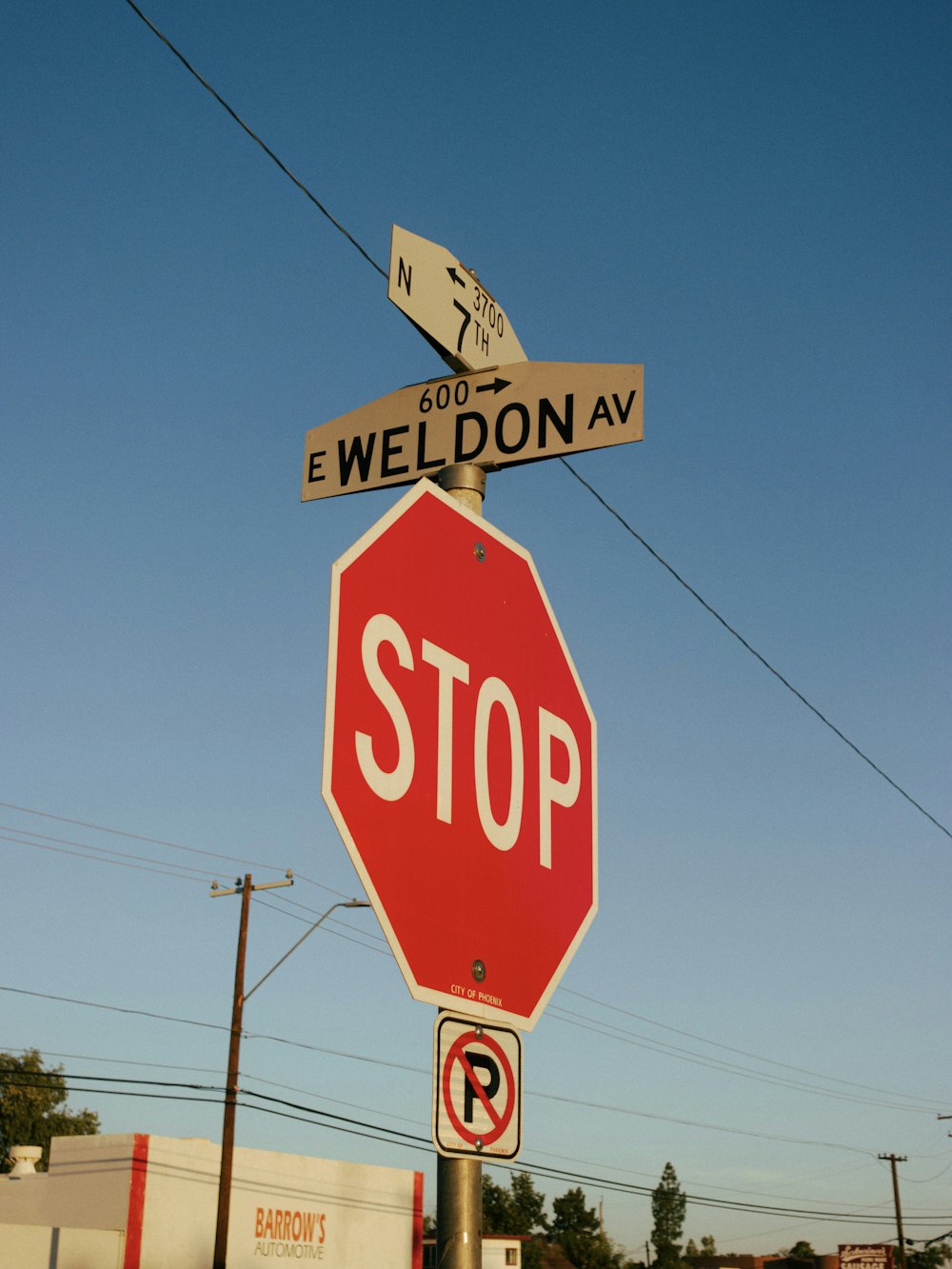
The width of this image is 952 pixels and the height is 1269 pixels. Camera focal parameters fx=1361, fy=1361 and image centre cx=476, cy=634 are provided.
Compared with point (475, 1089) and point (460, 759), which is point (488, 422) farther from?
point (475, 1089)

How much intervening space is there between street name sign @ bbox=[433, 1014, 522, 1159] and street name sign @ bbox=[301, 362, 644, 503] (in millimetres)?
1525

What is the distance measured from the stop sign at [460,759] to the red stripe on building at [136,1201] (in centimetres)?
2482

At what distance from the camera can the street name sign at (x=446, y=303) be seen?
3.67m

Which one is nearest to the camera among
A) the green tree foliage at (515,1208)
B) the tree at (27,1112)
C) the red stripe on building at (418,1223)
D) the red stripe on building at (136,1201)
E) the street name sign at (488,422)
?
the street name sign at (488,422)

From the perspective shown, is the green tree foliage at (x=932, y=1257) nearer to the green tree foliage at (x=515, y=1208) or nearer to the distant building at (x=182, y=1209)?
the green tree foliage at (x=515, y=1208)

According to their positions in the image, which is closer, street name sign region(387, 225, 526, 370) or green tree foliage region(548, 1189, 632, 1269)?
street name sign region(387, 225, 526, 370)

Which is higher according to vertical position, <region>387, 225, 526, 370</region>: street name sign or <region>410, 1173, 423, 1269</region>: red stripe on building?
<region>387, 225, 526, 370</region>: street name sign

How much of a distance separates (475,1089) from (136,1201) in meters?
25.4

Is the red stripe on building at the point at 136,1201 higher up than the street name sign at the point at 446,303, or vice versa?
the street name sign at the point at 446,303

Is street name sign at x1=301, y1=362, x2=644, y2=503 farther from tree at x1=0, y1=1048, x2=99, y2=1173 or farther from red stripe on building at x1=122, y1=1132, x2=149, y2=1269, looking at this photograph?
tree at x1=0, y1=1048, x2=99, y2=1173

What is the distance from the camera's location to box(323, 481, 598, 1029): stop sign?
2.45m

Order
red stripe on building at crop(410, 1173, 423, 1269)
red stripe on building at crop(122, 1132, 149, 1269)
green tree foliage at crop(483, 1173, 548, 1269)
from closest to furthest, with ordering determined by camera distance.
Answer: red stripe on building at crop(122, 1132, 149, 1269) → red stripe on building at crop(410, 1173, 423, 1269) → green tree foliage at crop(483, 1173, 548, 1269)

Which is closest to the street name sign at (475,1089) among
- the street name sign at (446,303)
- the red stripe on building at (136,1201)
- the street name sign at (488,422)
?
the street name sign at (488,422)

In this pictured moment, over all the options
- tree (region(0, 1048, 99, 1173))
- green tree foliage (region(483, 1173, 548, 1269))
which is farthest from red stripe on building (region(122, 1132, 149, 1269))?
green tree foliage (region(483, 1173, 548, 1269))
